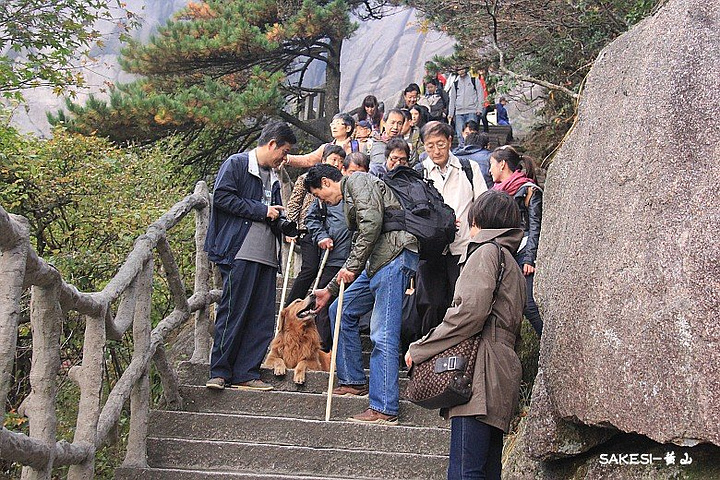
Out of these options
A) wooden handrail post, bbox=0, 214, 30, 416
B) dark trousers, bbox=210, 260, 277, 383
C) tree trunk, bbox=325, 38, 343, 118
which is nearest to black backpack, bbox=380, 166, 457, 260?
dark trousers, bbox=210, 260, 277, 383

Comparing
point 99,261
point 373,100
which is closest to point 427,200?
point 99,261

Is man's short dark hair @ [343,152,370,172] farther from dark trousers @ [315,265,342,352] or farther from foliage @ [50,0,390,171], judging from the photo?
foliage @ [50,0,390,171]

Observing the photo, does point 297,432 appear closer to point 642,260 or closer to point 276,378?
point 276,378

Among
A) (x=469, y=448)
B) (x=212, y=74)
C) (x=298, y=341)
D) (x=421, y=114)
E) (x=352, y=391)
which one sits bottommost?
(x=352, y=391)

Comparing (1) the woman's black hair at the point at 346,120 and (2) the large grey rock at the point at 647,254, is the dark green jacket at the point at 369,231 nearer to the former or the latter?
(2) the large grey rock at the point at 647,254

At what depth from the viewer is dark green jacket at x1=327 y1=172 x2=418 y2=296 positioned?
5.21 metres

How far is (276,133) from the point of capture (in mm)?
5641

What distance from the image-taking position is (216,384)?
5.40 metres

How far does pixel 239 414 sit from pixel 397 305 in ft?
4.31

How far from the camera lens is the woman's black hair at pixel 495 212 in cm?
392

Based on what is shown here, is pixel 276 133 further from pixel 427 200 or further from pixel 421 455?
pixel 421 455

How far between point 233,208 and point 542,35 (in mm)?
7040

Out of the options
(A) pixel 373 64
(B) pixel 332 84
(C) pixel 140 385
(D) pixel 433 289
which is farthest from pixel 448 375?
(A) pixel 373 64

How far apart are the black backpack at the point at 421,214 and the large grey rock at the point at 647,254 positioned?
4.78 ft
